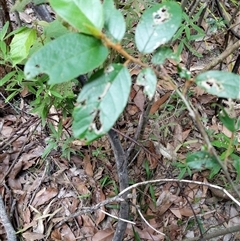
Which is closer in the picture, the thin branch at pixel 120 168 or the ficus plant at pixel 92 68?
the ficus plant at pixel 92 68

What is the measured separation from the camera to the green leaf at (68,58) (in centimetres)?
55

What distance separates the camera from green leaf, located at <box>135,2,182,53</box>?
62 cm

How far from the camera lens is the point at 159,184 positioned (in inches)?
64.1

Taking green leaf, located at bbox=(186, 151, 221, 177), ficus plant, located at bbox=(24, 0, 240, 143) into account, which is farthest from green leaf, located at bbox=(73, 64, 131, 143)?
green leaf, located at bbox=(186, 151, 221, 177)

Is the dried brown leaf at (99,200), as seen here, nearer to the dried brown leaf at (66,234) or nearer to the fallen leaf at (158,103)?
the dried brown leaf at (66,234)

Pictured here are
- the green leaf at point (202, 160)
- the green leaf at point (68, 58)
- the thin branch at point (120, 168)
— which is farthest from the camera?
the thin branch at point (120, 168)

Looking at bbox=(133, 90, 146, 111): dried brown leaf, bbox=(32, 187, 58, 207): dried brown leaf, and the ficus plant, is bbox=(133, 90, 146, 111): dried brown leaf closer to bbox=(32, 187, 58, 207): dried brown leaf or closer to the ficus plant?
bbox=(32, 187, 58, 207): dried brown leaf

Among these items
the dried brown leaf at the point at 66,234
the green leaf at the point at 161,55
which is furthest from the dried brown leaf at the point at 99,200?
the green leaf at the point at 161,55

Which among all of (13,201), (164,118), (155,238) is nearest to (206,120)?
(164,118)

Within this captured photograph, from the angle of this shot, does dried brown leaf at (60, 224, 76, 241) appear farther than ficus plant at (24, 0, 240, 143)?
Yes

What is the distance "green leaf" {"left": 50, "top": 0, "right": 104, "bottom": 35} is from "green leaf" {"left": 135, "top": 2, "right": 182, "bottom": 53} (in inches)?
3.6

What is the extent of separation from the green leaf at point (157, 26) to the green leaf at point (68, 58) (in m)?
0.09

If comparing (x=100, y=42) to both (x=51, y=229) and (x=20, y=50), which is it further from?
(x=51, y=229)

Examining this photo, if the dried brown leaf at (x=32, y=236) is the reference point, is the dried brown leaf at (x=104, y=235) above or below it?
below
